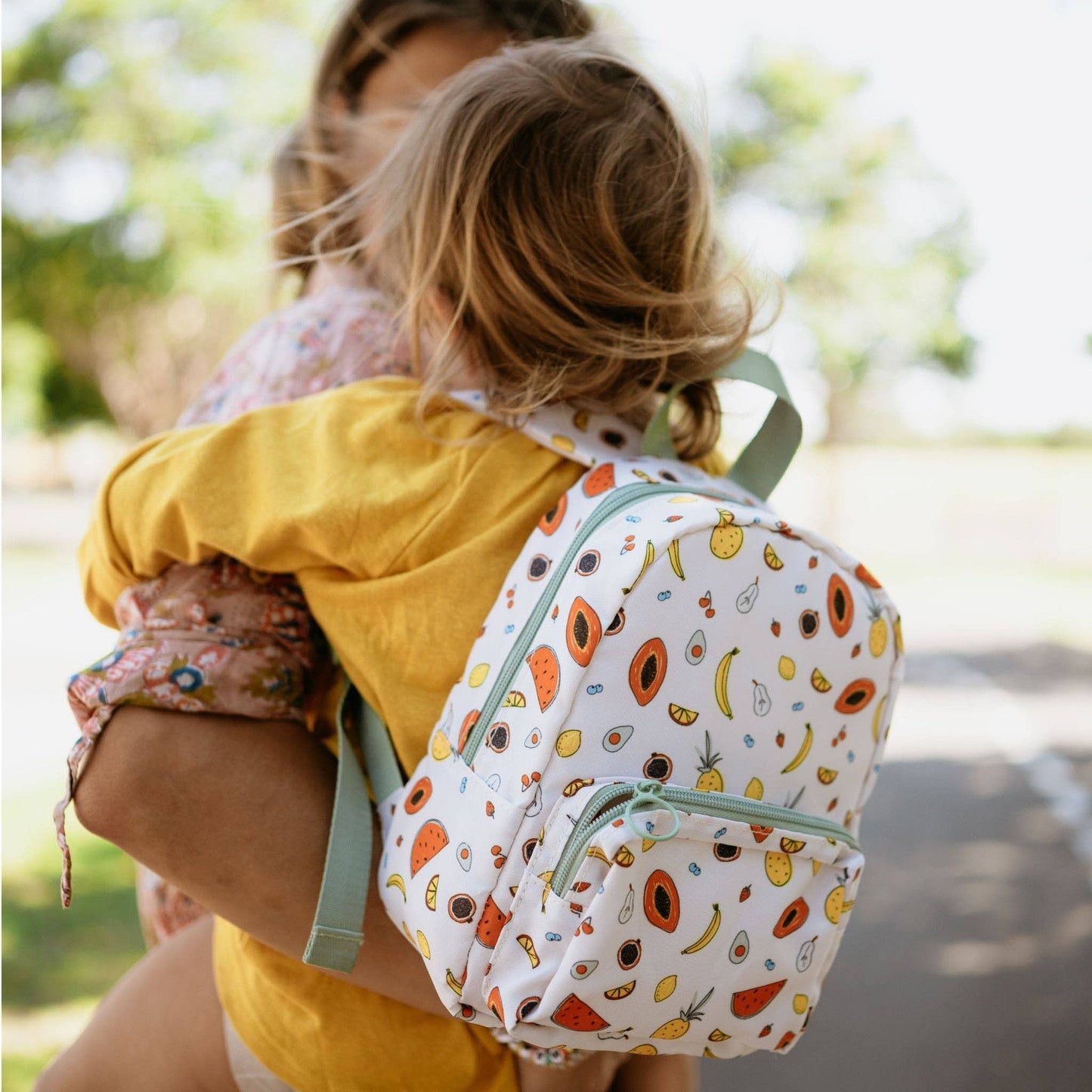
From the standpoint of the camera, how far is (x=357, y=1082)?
4.29 feet

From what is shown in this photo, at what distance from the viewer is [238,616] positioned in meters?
1.35

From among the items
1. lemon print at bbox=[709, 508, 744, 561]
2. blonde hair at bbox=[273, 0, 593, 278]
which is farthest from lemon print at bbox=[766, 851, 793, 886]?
blonde hair at bbox=[273, 0, 593, 278]

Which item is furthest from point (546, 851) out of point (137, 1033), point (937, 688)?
point (937, 688)

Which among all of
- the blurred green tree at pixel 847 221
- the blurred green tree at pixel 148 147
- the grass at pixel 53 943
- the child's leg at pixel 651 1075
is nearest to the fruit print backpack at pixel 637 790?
the child's leg at pixel 651 1075

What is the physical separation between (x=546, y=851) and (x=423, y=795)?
0.18 meters

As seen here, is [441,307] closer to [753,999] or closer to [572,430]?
[572,430]

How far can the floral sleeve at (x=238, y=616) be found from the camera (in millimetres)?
1255

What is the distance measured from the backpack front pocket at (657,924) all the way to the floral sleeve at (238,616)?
1.39 ft

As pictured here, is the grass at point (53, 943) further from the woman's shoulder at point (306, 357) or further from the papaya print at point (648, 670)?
the papaya print at point (648, 670)

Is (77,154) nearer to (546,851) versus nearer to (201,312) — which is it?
(201,312)

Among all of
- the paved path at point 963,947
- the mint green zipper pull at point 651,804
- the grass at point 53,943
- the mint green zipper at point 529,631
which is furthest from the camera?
the grass at point 53,943

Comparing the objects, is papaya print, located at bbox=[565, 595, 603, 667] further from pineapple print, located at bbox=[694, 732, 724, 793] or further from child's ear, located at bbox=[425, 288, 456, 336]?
child's ear, located at bbox=[425, 288, 456, 336]

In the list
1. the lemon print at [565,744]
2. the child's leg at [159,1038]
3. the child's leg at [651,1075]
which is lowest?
the child's leg at [651,1075]

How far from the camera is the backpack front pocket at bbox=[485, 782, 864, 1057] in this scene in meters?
1.11
